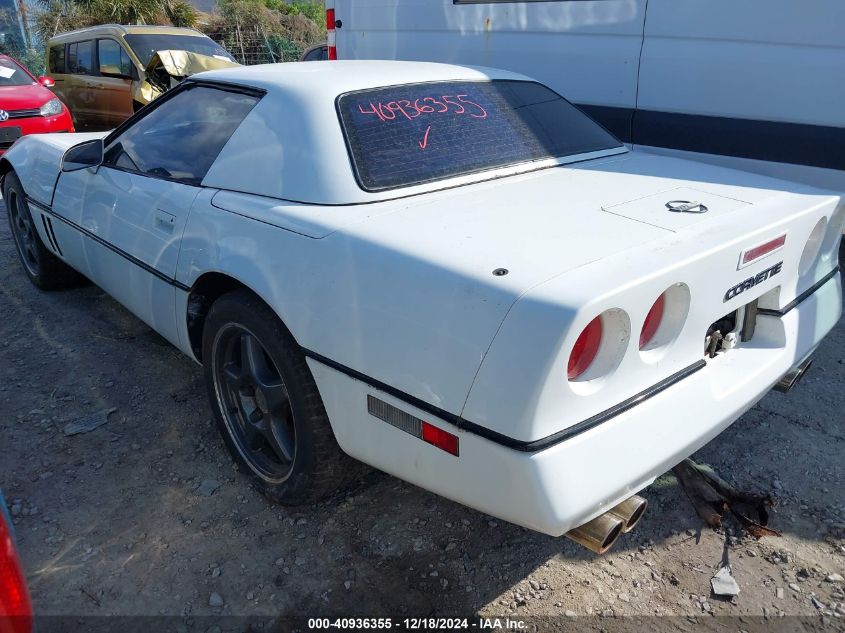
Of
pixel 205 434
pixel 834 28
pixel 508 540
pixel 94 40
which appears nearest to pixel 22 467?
pixel 205 434

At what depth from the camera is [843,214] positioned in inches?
101

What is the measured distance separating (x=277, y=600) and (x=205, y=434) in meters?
1.04

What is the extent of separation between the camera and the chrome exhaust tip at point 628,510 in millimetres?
1879

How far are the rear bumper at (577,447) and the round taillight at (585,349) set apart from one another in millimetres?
147

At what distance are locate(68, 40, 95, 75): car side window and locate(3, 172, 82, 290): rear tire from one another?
5986 millimetres

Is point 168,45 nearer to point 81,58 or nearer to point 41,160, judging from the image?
point 81,58

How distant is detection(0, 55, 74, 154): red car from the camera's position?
27.5 ft

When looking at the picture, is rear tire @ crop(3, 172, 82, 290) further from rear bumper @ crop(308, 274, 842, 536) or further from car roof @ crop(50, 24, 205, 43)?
car roof @ crop(50, 24, 205, 43)

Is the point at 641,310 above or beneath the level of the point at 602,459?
above

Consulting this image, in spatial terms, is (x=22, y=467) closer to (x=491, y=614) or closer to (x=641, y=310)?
(x=491, y=614)

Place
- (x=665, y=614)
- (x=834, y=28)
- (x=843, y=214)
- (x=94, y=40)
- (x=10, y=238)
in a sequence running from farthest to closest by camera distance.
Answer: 1. (x=94, y=40)
2. (x=10, y=238)
3. (x=834, y=28)
4. (x=843, y=214)
5. (x=665, y=614)

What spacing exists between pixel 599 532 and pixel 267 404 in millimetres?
1229

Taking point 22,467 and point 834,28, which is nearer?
point 22,467

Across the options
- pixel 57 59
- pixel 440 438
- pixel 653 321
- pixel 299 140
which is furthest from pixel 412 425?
pixel 57 59
